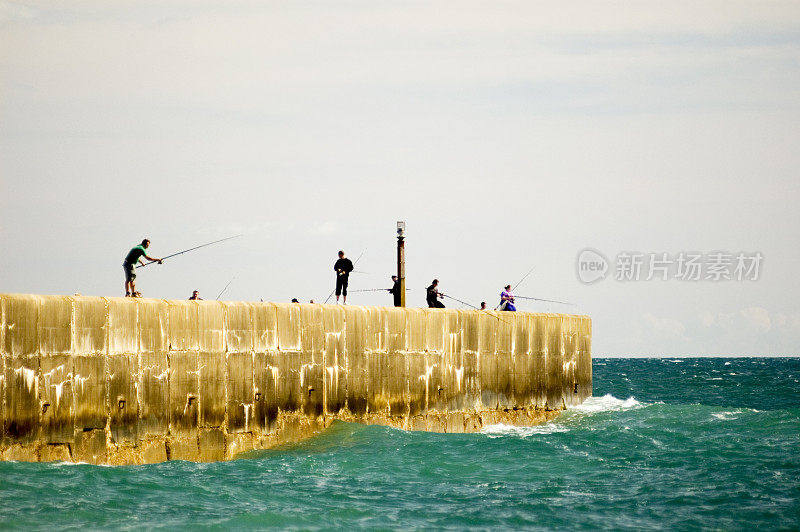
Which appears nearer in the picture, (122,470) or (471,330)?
(122,470)

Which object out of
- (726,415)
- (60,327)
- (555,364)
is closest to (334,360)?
(60,327)

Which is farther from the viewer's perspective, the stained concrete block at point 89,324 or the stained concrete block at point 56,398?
the stained concrete block at point 89,324

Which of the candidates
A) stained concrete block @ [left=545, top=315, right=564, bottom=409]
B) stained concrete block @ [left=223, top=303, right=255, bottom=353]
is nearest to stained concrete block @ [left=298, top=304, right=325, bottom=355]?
stained concrete block @ [left=223, top=303, right=255, bottom=353]

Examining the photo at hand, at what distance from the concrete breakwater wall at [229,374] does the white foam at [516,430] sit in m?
0.21

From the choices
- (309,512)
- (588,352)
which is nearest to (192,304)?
(309,512)

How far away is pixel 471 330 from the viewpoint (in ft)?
63.5

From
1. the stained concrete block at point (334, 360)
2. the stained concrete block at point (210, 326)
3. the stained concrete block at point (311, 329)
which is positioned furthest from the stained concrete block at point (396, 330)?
the stained concrete block at point (210, 326)

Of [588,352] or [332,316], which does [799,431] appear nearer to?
[588,352]

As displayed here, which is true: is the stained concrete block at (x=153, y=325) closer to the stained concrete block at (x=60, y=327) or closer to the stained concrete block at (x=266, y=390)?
the stained concrete block at (x=60, y=327)

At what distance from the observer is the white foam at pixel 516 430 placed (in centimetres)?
1914

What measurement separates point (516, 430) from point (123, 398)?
872cm

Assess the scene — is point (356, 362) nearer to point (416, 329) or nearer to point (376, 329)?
point (376, 329)

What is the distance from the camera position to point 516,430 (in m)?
19.8

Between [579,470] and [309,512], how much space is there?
5269 mm
